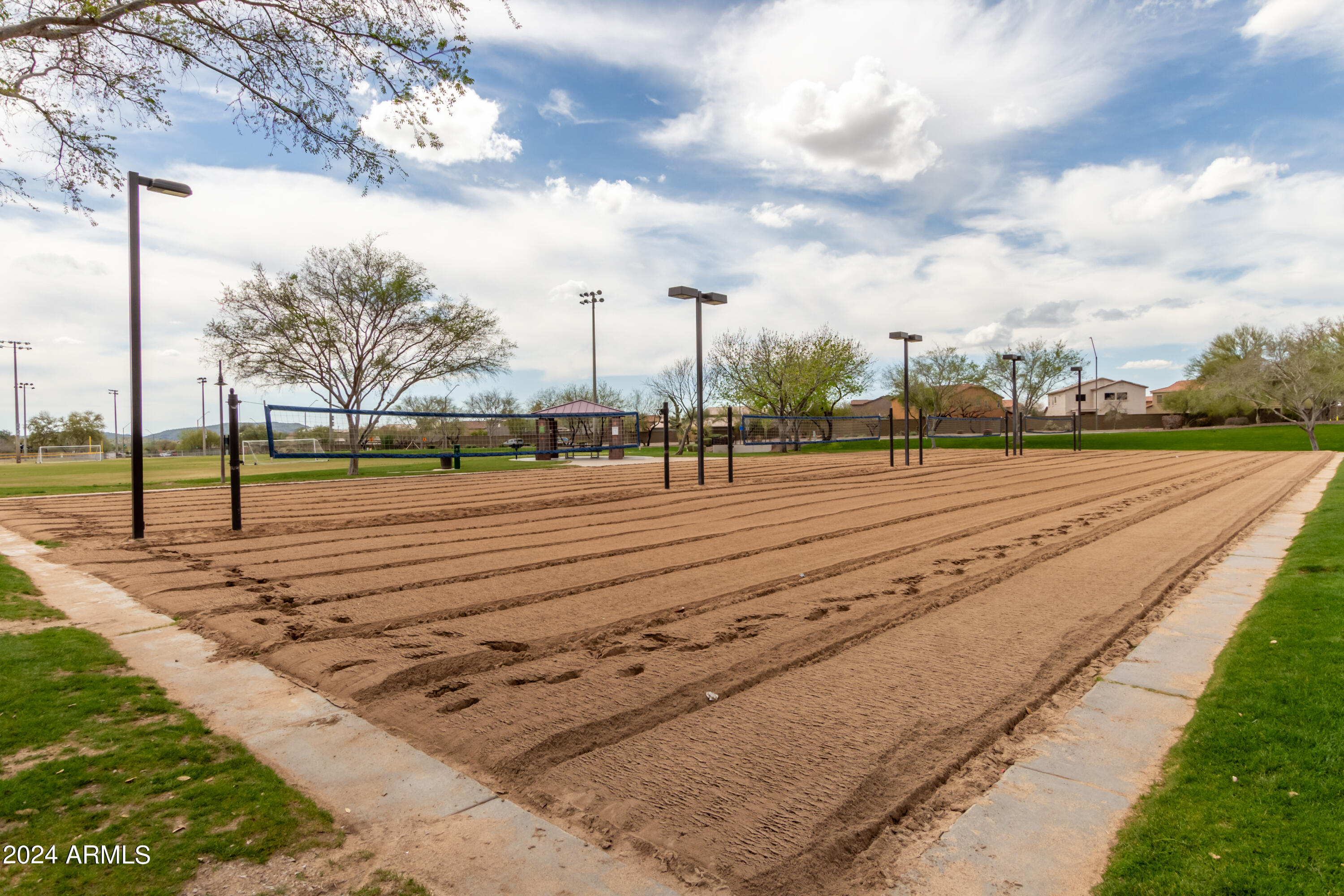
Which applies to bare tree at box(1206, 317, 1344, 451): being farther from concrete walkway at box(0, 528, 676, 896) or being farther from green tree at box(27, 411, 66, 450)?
green tree at box(27, 411, 66, 450)

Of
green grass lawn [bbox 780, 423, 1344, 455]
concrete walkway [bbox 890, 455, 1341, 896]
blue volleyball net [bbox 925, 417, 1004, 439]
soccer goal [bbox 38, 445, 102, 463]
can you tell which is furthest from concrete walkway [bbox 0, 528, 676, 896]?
soccer goal [bbox 38, 445, 102, 463]

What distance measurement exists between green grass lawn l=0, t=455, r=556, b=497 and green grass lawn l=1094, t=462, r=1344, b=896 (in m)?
17.6

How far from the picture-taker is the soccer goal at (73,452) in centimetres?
5738

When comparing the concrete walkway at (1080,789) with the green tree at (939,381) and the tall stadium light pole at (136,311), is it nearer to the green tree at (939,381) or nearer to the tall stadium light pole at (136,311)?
the tall stadium light pole at (136,311)

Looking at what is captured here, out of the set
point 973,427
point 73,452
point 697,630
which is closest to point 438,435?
point 697,630

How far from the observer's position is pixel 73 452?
63062 mm

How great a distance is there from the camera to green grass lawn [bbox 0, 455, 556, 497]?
17375 mm

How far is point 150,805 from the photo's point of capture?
2.42m

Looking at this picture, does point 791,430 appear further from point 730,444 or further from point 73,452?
point 73,452

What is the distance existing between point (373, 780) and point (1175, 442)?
44.2 metres

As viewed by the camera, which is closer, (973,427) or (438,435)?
(438,435)

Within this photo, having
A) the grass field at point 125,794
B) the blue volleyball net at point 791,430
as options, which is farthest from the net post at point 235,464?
the blue volleyball net at point 791,430

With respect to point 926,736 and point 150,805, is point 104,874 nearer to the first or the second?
point 150,805

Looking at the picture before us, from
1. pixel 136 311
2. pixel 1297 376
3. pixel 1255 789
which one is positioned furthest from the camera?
pixel 1297 376
